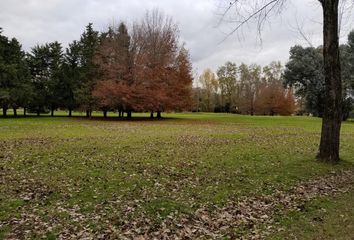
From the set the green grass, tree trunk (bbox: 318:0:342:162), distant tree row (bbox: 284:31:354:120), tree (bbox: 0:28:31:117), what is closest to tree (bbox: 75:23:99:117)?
tree (bbox: 0:28:31:117)

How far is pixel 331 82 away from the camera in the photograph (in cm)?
1191

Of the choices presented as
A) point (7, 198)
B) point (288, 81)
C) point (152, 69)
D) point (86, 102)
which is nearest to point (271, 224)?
point (7, 198)

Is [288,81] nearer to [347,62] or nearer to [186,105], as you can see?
[347,62]

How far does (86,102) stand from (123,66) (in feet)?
20.7

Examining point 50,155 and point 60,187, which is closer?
point 60,187

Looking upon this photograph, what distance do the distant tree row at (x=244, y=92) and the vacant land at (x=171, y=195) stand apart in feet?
201

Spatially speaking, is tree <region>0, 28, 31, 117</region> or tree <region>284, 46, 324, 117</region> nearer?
tree <region>0, 28, 31, 117</region>

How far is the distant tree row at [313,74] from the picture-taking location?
4678 centimetres

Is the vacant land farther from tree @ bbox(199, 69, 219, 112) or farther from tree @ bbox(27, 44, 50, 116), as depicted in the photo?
tree @ bbox(199, 69, 219, 112)

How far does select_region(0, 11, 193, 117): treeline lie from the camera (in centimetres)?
3928

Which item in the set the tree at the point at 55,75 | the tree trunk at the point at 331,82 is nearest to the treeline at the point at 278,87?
the tree at the point at 55,75

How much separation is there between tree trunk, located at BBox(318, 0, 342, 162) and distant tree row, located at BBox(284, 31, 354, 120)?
35.8m

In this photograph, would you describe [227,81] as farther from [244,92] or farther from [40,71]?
[40,71]

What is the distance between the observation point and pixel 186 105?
4319 centimetres
